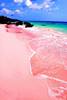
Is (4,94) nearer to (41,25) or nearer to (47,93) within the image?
(47,93)

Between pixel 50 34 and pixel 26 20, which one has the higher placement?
pixel 26 20

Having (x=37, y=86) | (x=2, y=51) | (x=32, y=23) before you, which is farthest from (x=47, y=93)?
(x=32, y=23)

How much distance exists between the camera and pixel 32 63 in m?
1.75

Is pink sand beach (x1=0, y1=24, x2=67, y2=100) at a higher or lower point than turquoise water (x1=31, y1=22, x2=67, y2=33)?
lower

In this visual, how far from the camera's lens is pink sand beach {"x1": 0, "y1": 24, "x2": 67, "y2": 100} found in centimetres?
163

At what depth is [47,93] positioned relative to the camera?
5.32 ft

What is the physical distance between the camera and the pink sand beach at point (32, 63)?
5.33 ft

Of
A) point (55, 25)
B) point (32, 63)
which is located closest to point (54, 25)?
point (55, 25)

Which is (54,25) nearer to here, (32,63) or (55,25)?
(55,25)

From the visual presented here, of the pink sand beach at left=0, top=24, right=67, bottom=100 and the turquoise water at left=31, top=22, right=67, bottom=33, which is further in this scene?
the turquoise water at left=31, top=22, right=67, bottom=33

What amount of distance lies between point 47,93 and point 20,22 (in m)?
0.80

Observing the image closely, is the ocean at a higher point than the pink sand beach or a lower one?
higher

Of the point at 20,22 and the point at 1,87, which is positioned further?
the point at 20,22

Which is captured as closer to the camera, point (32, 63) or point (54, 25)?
point (32, 63)
